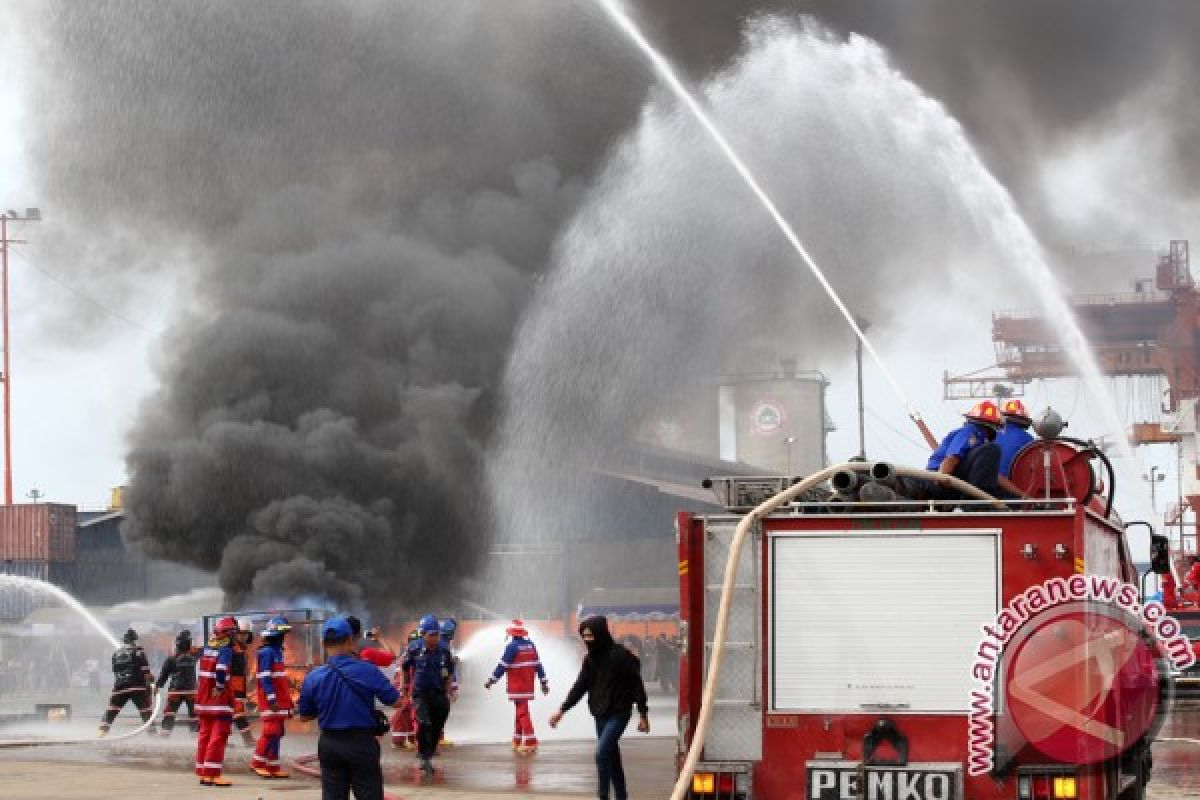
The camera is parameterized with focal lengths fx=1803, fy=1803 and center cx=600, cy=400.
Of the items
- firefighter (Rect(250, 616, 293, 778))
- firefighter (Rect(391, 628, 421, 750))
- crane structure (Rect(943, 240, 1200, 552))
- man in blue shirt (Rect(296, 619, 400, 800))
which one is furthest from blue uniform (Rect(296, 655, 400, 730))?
crane structure (Rect(943, 240, 1200, 552))

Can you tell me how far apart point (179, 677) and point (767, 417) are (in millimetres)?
75786

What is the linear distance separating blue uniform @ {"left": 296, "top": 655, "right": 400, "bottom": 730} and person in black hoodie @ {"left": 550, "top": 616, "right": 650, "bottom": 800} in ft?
10.5

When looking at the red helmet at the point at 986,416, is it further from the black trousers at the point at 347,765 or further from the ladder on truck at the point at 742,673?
the black trousers at the point at 347,765

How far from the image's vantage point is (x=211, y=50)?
4344 cm

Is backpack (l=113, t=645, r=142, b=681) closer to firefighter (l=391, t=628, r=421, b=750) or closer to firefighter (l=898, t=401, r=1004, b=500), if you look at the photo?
firefighter (l=391, t=628, r=421, b=750)

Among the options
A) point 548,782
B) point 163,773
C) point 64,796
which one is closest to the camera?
point 64,796

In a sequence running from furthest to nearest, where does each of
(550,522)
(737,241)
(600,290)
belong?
(550,522) → (600,290) → (737,241)

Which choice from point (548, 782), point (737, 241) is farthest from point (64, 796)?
point (737, 241)

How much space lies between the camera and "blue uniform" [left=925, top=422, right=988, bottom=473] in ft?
34.0

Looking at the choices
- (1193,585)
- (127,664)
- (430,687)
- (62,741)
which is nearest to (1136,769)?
(430,687)

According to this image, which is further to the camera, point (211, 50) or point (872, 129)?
point (211, 50)

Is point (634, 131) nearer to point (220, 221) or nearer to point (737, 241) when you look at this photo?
point (737, 241)

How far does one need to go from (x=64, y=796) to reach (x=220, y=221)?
3078 cm

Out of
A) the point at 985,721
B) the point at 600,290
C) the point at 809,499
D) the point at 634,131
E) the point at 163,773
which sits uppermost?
the point at 634,131
